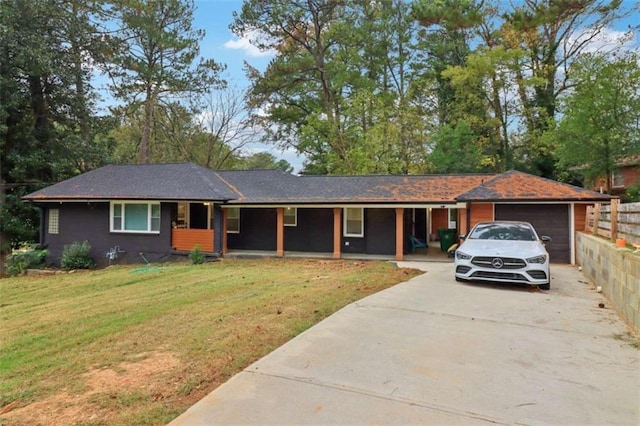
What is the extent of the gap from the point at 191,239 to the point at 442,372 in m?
12.9

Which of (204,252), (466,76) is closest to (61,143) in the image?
(204,252)

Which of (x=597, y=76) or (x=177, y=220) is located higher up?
(x=597, y=76)

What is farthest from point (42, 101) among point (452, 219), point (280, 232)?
point (452, 219)

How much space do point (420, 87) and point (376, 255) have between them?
16987 millimetres

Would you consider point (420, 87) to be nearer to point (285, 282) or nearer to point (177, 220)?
point (177, 220)

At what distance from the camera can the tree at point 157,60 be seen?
23.1 metres

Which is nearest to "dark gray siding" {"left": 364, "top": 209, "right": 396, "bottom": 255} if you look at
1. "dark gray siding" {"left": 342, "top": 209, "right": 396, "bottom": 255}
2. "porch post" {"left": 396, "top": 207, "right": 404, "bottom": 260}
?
"dark gray siding" {"left": 342, "top": 209, "right": 396, "bottom": 255}

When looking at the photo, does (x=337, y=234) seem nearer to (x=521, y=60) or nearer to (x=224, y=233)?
(x=224, y=233)

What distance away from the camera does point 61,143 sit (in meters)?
19.9

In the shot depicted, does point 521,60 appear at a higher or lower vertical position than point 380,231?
higher

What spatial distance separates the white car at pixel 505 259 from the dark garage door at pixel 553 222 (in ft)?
14.5

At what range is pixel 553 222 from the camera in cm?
1297

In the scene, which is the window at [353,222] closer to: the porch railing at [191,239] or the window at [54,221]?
the porch railing at [191,239]

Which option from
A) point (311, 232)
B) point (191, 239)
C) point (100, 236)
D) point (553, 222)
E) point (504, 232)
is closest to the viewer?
point (504, 232)
